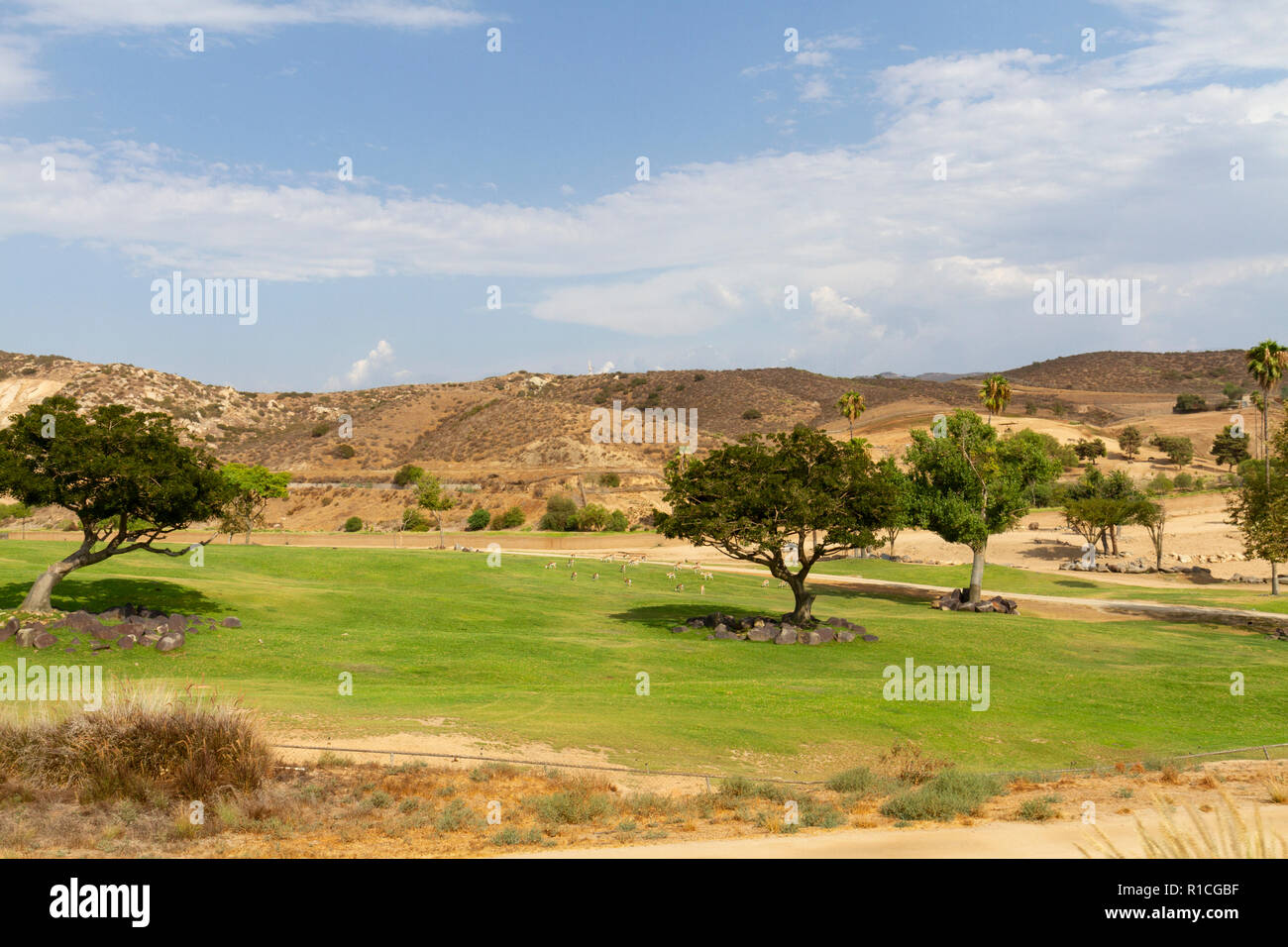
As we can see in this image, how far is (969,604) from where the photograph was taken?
164ft

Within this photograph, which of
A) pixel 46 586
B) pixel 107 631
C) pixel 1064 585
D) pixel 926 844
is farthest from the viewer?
pixel 1064 585

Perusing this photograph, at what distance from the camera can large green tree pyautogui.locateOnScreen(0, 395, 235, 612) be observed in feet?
92.7

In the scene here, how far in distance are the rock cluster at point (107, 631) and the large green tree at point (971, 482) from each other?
39612mm

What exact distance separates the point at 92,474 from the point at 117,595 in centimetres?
685

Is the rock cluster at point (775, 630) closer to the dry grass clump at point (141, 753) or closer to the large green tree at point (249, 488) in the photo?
the dry grass clump at point (141, 753)

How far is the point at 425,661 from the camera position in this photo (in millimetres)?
29125

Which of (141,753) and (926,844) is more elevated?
(141,753)

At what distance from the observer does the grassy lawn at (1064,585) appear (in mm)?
56594

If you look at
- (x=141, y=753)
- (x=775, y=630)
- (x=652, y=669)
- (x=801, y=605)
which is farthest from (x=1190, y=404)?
(x=141, y=753)

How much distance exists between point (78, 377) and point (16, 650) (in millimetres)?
150668

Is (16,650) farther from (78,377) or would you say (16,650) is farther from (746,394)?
(746,394)

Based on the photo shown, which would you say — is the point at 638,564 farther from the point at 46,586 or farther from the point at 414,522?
the point at 46,586

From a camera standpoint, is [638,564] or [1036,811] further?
[638,564]

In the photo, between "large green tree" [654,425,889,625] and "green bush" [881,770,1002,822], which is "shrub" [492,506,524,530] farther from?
"green bush" [881,770,1002,822]
